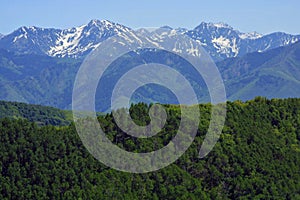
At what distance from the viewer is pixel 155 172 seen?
73250mm

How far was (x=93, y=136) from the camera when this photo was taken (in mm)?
77688

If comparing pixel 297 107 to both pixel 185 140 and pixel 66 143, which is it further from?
pixel 66 143

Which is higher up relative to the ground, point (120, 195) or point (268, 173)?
point (268, 173)

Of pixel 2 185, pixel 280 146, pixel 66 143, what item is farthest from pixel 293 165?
pixel 2 185

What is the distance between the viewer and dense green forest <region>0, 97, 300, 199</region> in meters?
69.8

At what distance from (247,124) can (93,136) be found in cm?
2225

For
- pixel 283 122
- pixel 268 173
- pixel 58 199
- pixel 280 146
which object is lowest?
pixel 58 199

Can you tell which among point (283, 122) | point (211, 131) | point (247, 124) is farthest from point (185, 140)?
point (283, 122)

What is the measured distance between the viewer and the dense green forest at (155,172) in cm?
6975

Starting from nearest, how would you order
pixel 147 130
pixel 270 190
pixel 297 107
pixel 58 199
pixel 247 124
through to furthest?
1. pixel 58 199
2. pixel 270 190
3. pixel 147 130
4. pixel 247 124
5. pixel 297 107

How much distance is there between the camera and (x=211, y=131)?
81.5m

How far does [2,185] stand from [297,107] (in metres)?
47.4

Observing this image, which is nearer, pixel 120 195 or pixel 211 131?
pixel 120 195

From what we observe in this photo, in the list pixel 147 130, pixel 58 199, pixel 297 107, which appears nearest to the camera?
pixel 58 199
